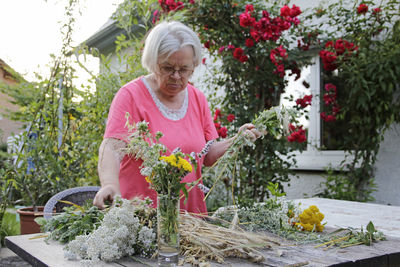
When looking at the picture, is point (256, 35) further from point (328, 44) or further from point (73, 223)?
point (73, 223)

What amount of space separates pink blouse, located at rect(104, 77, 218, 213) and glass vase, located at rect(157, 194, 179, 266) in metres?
0.83

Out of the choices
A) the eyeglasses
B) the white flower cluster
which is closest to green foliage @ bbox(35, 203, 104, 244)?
the white flower cluster

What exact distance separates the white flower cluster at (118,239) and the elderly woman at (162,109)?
0.53 metres

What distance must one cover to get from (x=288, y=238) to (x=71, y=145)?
289cm

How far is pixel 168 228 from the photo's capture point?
1098 mm

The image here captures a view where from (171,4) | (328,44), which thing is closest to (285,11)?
(328,44)

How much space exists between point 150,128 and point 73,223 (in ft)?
2.31

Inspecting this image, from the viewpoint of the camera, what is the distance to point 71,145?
3.94m

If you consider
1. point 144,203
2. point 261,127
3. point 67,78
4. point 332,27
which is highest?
point 332,27

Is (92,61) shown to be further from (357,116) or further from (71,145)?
(357,116)

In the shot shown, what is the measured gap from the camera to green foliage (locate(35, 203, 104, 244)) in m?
1.45

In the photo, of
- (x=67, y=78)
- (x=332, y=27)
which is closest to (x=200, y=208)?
(x=67, y=78)

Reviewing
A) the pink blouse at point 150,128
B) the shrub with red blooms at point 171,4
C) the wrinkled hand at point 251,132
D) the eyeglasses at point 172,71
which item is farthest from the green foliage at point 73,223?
the shrub with red blooms at point 171,4

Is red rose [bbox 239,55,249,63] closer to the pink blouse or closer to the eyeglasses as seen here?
the pink blouse
